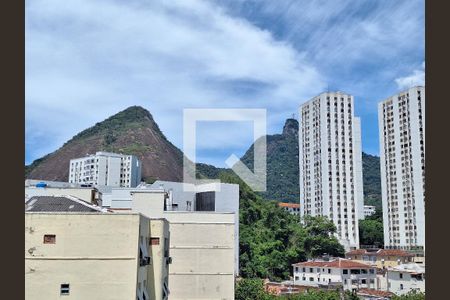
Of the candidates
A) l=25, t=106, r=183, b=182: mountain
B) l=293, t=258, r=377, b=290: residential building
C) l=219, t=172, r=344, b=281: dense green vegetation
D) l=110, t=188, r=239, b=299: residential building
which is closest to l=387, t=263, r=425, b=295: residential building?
l=293, t=258, r=377, b=290: residential building

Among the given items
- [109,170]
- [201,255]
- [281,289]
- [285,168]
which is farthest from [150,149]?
[201,255]

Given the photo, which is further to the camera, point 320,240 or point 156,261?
point 320,240

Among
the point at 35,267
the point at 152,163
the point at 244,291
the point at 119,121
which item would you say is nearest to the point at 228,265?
the point at 244,291

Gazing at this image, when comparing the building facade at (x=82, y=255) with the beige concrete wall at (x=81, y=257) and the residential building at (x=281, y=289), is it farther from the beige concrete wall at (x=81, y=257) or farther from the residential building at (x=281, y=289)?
the residential building at (x=281, y=289)

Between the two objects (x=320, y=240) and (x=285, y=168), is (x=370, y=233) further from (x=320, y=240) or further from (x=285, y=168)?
(x=285, y=168)

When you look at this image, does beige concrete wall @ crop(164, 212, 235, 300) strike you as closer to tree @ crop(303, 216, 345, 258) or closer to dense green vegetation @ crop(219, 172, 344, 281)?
dense green vegetation @ crop(219, 172, 344, 281)

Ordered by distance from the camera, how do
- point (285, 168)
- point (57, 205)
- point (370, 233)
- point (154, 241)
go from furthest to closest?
point (285, 168) → point (370, 233) → point (154, 241) → point (57, 205)

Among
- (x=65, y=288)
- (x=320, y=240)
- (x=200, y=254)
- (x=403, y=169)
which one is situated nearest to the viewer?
(x=65, y=288)
